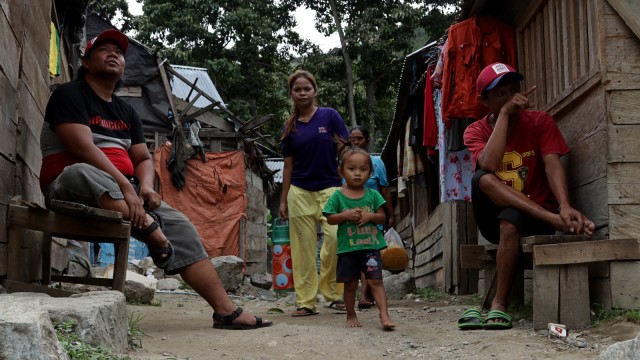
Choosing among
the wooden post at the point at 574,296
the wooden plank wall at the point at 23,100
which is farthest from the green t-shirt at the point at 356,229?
the wooden plank wall at the point at 23,100

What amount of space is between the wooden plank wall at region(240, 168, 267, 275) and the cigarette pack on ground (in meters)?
9.80

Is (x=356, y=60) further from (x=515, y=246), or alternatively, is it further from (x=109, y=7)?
(x=515, y=246)

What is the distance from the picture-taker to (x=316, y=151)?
5.86 metres

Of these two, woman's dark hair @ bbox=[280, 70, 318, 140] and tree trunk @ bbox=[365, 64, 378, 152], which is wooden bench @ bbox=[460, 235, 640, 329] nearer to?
woman's dark hair @ bbox=[280, 70, 318, 140]

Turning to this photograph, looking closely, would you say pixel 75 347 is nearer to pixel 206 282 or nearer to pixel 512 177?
pixel 206 282

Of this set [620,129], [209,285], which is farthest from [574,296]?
[209,285]

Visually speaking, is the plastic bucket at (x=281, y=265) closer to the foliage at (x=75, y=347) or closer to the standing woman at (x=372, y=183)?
the standing woman at (x=372, y=183)

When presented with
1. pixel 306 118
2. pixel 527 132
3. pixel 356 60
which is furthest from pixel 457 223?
pixel 356 60

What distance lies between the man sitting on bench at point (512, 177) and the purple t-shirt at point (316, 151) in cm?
138

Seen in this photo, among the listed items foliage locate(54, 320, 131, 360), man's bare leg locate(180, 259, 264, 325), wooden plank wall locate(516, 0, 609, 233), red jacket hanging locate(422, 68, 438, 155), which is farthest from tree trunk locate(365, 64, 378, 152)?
foliage locate(54, 320, 131, 360)

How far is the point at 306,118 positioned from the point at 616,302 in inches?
113

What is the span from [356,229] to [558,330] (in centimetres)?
156

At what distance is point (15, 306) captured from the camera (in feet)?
8.32

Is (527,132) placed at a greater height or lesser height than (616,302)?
greater
